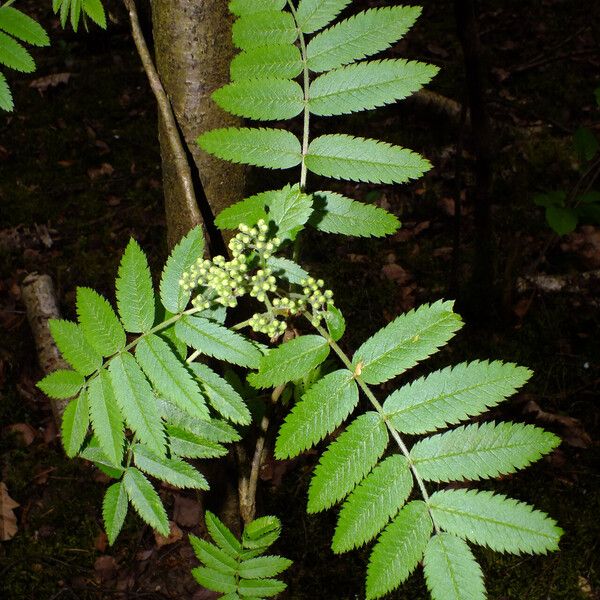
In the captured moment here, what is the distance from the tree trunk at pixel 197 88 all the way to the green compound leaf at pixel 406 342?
29.0 inches

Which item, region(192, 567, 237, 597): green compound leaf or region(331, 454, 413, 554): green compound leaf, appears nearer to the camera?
region(331, 454, 413, 554): green compound leaf

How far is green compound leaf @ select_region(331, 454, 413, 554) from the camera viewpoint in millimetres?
1093

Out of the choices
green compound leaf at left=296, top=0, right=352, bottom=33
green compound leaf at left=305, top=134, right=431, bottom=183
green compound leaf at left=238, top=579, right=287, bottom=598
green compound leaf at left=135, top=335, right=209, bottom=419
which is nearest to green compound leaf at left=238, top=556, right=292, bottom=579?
green compound leaf at left=238, top=579, right=287, bottom=598

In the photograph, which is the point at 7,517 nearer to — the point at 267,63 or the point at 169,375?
the point at 169,375

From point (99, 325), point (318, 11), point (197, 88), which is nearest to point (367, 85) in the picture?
point (318, 11)

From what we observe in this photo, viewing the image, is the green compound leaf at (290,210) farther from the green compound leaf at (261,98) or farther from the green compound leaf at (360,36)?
the green compound leaf at (360,36)

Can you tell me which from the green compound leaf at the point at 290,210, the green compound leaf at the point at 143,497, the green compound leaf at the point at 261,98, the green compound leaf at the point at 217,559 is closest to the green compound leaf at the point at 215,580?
the green compound leaf at the point at 217,559

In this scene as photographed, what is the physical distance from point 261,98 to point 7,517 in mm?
2653

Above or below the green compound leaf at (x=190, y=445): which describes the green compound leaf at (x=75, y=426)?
above

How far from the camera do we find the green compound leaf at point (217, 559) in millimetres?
1556

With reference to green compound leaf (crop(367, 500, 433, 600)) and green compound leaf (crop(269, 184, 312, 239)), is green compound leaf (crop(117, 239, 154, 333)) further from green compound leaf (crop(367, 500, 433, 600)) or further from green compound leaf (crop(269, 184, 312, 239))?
green compound leaf (crop(367, 500, 433, 600))

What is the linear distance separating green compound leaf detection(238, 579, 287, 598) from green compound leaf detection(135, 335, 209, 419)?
625 mm

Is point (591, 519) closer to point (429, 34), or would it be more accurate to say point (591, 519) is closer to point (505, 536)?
point (505, 536)

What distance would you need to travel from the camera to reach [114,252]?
4195 mm
